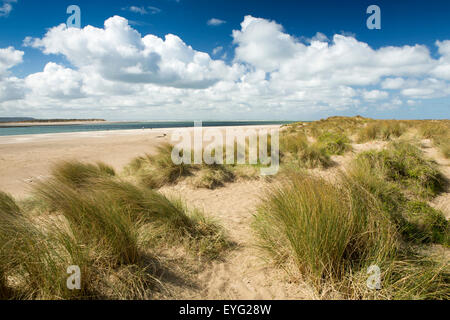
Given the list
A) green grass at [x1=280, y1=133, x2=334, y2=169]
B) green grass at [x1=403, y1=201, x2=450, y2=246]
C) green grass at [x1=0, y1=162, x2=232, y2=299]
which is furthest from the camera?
green grass at [x1=280, y1=133, x2=334, y2=169]

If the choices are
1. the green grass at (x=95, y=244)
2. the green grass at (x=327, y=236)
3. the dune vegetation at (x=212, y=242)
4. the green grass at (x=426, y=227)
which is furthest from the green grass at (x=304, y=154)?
the green grass at (x=95, y=244)

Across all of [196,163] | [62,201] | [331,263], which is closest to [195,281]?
[331,263]

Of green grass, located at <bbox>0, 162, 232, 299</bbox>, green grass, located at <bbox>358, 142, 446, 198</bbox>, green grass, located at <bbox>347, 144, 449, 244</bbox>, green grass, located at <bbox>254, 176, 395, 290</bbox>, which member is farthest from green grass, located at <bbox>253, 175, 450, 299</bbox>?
green grass, located at <bbox>358, 142, 446, 198</bbox>

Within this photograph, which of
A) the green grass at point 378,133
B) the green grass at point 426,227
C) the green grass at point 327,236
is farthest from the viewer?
the green grass at point 378,133

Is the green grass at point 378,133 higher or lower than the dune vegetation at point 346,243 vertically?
higher

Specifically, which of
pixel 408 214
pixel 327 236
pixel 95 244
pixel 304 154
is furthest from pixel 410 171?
pixel 95 244

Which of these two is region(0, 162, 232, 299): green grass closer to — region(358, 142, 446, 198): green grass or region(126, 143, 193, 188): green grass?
region(126, 143, 193, 188): green grass

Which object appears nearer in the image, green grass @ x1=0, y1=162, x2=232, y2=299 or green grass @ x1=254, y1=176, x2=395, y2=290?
green grass @ x1=0, y1=162, x2=232, y2=299

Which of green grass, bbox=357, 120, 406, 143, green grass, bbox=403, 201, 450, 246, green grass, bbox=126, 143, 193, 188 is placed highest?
green grass, bbox=357, 120, 406, 143

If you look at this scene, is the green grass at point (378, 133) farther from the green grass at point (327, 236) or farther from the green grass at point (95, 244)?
the green grass at point (95, 244)

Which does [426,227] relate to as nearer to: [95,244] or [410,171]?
[410,171]

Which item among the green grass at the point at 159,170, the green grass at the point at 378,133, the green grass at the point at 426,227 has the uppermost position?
the green grass at the point at 378,133

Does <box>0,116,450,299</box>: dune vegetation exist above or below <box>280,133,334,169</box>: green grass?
below

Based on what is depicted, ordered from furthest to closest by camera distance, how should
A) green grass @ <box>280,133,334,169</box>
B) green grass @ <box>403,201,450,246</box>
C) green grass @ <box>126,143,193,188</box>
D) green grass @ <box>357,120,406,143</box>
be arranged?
1. green grass @ <box>357,120,406,143</box>
2. green grass @ <box>280,133,334,169</box>
3. green grass @ <box>126,143,193,188</box>
4. green grass @ <box>403,201,450,246</box>
